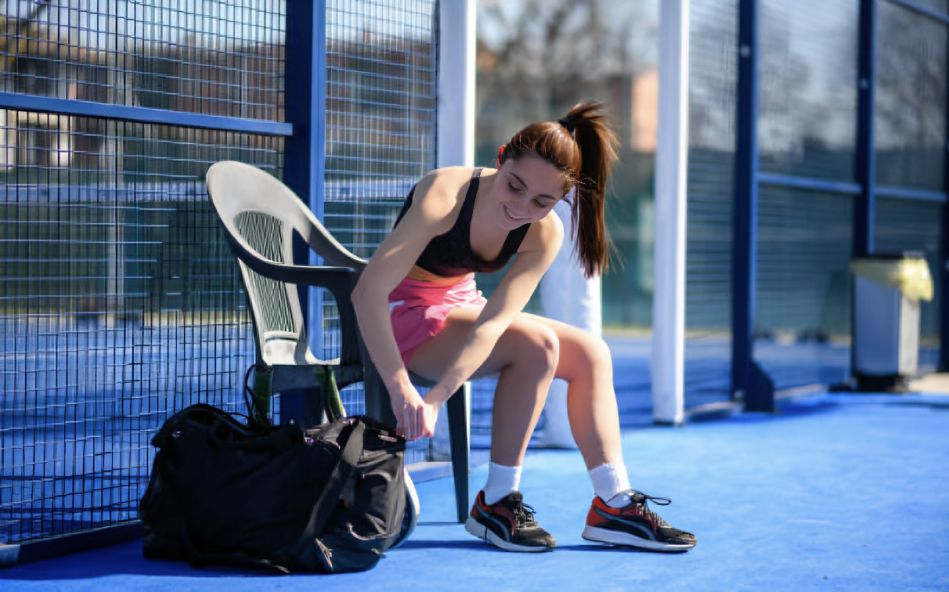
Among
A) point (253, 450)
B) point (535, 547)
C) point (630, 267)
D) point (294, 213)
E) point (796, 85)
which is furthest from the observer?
point (630, 267)

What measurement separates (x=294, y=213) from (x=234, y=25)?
59 cm

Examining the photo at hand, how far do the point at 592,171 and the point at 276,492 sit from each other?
43.6 inches

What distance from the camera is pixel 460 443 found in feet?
9.17

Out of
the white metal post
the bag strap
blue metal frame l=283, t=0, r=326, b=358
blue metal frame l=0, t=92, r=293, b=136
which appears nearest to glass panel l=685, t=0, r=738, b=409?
the white metal post

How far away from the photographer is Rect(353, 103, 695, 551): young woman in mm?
2473

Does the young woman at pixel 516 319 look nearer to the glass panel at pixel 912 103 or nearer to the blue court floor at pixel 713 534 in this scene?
the blue court floor at pixel 713 534

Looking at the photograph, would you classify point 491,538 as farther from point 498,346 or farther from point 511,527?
point 498,346

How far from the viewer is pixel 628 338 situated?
1244 cm

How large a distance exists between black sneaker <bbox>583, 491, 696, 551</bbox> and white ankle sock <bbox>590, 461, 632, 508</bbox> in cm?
2

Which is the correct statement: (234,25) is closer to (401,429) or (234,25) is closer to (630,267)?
(401,429)

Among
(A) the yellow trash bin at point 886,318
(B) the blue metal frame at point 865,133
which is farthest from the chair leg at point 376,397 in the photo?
(B) the blue metal frame at point 865,133

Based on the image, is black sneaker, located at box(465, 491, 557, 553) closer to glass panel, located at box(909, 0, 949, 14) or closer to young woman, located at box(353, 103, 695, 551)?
young woman, located at box(353, 103, 695, 551)

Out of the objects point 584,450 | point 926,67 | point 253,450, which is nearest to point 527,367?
point 584,450

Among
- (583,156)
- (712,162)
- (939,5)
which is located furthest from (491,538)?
(939,5)
